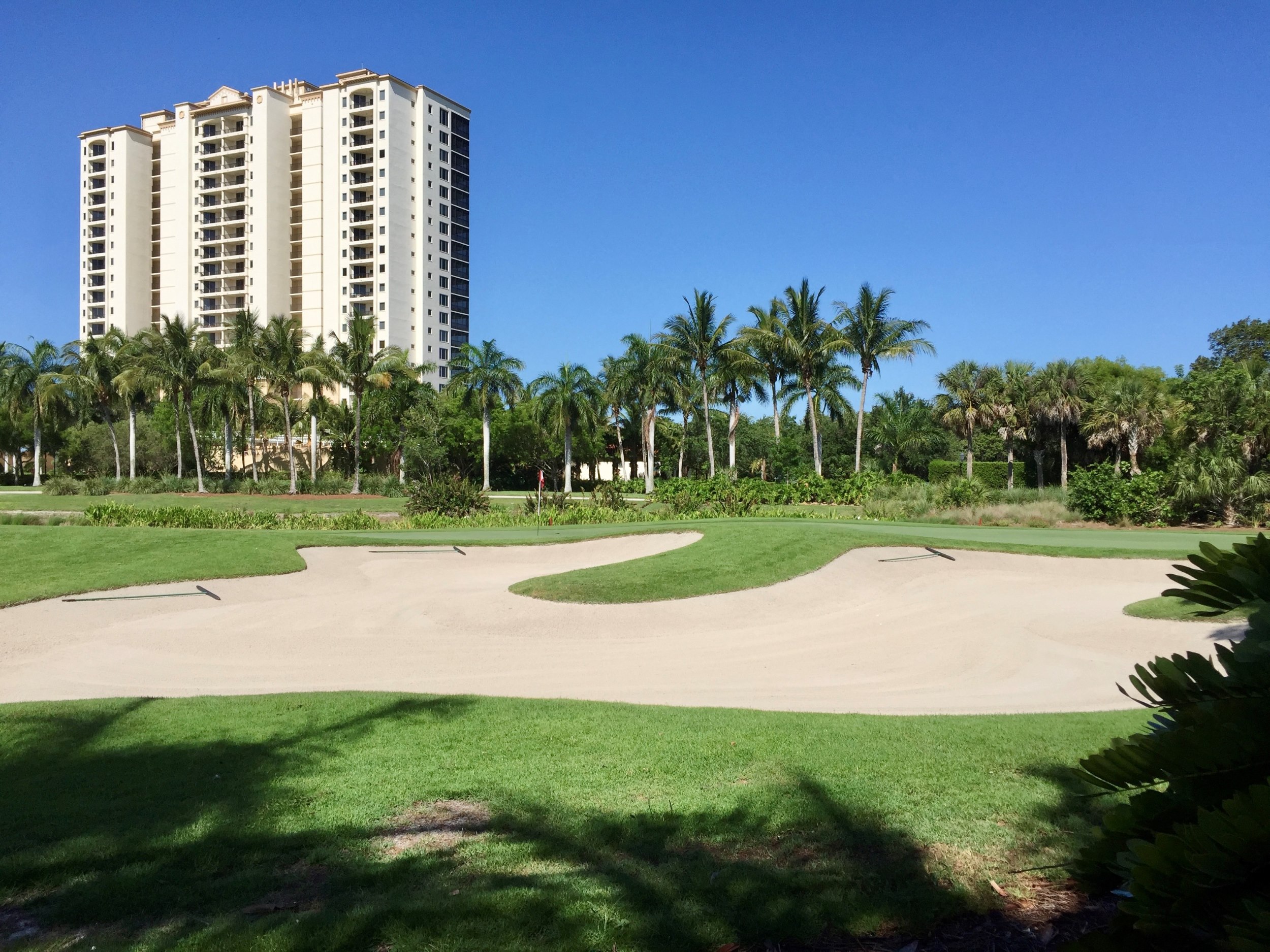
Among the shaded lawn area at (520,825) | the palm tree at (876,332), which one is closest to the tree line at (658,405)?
the palm tree at (876,332)

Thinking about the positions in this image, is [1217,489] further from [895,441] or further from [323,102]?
[323,102]

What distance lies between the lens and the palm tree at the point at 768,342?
157 feet

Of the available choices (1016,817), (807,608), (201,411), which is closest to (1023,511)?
(807,608)

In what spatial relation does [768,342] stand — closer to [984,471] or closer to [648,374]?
[648,374]

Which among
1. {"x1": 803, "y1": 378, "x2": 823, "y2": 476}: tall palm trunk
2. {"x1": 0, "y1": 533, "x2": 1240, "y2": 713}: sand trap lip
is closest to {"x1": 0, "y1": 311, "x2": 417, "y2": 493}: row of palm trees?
{"x1": 803, "y1": 378, "x2": 823, "y2": 476}: tall palm trunk

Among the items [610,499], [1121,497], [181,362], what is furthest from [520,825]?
[181,362]

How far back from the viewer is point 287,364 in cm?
5275

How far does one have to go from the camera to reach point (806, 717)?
27.3ft

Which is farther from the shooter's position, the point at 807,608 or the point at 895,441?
the point at 895,441

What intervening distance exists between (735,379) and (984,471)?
21.0m

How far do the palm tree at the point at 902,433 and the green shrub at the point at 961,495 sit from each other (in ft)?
115

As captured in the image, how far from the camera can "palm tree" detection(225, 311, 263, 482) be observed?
170 ft

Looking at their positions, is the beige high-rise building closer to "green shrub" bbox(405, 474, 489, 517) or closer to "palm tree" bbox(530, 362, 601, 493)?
"palm tree" bbox(530, 362, 601, 493)

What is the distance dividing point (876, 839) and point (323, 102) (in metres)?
113
